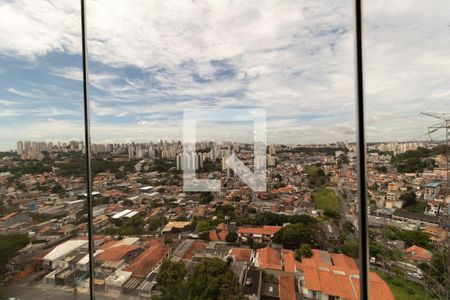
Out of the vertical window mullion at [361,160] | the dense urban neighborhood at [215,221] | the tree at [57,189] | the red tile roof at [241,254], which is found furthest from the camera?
the tree at [57,189]

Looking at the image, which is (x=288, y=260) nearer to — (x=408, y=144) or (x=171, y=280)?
(x=171, y=280)

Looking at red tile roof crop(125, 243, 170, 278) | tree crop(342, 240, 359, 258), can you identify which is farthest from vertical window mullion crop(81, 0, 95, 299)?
tree crop(342, 240, 359, 258)

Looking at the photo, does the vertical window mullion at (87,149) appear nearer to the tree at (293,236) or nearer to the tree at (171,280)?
the tree at (171,280)

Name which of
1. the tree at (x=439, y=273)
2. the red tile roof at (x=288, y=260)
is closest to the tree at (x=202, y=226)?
the red tile roof at (x=288, y=260)

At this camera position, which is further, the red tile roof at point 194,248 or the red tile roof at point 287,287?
the red tile roof at point 194,248

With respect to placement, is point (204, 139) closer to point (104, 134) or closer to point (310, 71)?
point (104, 134)

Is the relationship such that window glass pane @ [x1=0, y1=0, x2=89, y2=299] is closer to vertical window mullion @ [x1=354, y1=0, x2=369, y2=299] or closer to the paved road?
the paved road

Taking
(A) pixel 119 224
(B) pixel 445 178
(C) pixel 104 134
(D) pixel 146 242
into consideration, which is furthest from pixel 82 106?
(B) pixel 445 178
